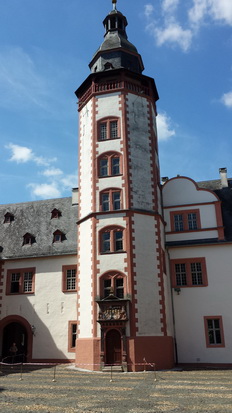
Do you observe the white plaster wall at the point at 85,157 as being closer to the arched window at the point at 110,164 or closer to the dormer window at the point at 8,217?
the arched window at the point at 110,164

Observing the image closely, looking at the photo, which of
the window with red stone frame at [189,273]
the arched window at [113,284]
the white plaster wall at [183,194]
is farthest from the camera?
the white plaster wall at [183,194]

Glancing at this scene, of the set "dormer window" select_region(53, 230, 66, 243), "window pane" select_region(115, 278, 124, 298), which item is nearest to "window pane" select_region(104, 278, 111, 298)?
"window pane" select_region(115, 278, 124, 298)

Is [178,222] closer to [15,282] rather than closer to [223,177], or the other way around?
[223,177]

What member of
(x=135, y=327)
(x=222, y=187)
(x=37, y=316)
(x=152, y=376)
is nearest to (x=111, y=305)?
(x=135, y=327)

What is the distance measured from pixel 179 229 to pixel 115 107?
8.99 meters

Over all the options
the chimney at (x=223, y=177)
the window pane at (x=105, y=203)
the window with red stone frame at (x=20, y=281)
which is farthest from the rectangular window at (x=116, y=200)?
the chimney at (x=223, y=177)

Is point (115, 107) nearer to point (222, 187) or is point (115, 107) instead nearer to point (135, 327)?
point (222, 187)

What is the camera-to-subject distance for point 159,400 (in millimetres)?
11984

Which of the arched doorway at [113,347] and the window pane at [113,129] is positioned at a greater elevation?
the window pane at [113,129]

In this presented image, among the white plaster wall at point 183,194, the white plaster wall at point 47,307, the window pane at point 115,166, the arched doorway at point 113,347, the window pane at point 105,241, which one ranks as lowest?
the arched doorway at point 113,347

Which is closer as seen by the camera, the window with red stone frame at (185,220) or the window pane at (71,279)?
the window with red stone frame at (185,220)

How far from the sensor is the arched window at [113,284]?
21922 millimetres

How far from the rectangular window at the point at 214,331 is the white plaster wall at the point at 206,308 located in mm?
214

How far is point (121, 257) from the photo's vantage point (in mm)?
22406
